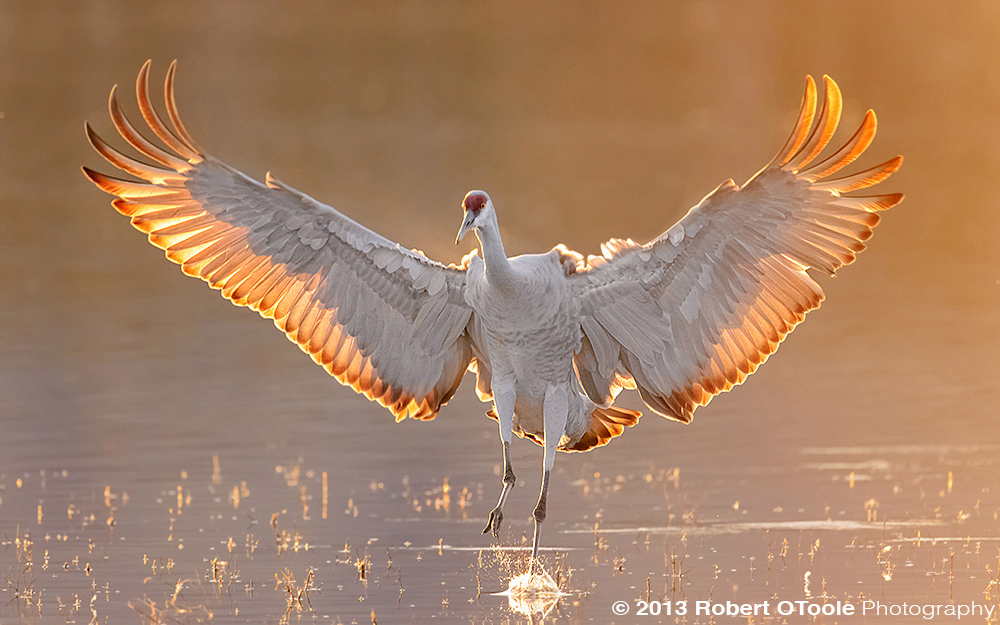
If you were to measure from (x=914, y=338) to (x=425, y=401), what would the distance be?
791cm

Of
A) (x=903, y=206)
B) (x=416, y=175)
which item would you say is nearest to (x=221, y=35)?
(x=416, y=175)

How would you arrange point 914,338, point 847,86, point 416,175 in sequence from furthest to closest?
point 847,86, point 416,175, point 914,338

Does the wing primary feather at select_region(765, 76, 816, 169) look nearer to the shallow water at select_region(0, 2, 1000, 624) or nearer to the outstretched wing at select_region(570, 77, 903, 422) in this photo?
the outstretched wing at select_region(570, 77, 903, 422)

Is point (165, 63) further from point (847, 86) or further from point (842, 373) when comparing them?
point (842, 373)

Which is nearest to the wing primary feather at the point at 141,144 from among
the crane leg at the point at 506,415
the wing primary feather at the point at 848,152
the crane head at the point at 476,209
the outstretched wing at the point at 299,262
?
the outstretched wing at the point at 299,262

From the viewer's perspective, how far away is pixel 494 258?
876cm

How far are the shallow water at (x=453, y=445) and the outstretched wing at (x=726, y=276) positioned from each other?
0.91 meters

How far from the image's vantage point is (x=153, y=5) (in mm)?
50719

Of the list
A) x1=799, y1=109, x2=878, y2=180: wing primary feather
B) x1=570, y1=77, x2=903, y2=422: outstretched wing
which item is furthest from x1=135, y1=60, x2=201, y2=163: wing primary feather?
x1=799, y1=109, x2=878, y2=180: wing primary feather

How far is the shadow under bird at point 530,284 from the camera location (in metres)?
8.85

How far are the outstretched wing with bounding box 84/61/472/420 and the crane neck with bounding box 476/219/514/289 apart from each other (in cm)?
51

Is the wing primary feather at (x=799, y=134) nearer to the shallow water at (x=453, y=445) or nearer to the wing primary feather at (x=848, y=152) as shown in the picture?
the wing primary feather at (x=848, y=152)

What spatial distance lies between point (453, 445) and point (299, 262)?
3470mm

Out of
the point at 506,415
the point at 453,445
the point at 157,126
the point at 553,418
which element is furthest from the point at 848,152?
the point at 453,445
